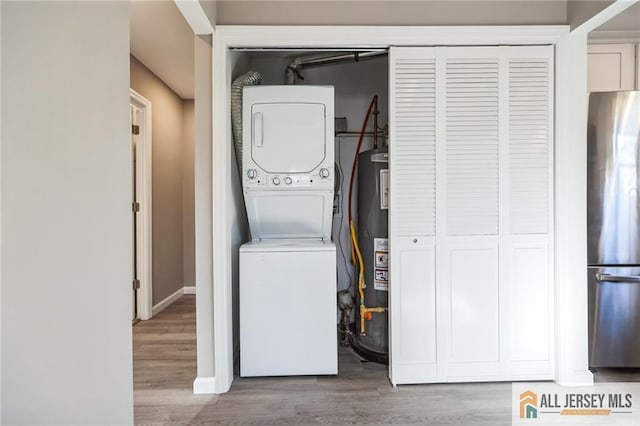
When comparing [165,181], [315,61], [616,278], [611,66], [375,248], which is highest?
[315,61]

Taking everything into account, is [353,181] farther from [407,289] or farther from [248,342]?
[248,342]

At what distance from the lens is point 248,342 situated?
7.03 ft

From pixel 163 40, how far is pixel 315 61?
122 centimetres

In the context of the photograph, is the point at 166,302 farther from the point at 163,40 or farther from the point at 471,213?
the point at 471,213

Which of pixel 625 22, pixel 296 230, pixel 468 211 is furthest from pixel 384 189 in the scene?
pixel 625 22

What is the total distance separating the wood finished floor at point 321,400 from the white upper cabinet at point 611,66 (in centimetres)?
195

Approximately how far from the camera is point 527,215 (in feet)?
6.91

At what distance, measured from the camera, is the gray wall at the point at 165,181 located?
3477mm

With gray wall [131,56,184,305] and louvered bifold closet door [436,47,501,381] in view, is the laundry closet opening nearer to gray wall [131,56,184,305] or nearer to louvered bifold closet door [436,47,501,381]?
louvered bifold closet door [436,47,501,381]

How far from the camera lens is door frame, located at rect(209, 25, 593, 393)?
2031 millimetres

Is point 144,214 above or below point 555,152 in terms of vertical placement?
below

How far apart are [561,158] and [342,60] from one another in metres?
1.59

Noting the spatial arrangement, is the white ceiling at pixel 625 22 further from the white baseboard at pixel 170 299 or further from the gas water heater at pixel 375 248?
the white baseboard at pixel 170 299

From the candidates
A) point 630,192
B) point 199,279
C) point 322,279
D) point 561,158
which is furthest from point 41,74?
point 630,192
